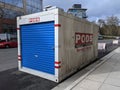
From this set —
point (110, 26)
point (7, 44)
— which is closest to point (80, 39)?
point (7, 44)

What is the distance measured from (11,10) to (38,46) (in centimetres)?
3089

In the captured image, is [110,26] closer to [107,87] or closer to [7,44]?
[7,44]

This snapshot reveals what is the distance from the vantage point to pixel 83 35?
7.21m

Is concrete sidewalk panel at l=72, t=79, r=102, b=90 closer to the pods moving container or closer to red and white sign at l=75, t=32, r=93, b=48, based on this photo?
the pods moving container

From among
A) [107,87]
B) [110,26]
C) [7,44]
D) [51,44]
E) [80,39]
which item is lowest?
[107,87]

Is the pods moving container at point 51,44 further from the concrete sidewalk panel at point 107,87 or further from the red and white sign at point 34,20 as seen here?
the concrete sidewalk panel at point 107,87

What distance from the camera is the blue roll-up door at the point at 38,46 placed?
5.47 m

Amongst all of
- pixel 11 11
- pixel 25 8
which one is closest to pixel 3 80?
pixel 11 11

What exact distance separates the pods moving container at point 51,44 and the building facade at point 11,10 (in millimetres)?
24894

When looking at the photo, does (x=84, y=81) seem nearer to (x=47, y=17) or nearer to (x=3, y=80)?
(x=47, y=17)

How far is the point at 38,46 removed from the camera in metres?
5.94

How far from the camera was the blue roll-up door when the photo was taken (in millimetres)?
5473

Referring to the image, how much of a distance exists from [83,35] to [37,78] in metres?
3.28

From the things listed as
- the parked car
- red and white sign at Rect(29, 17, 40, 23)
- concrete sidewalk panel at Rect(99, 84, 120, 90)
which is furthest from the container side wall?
the parked car
